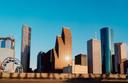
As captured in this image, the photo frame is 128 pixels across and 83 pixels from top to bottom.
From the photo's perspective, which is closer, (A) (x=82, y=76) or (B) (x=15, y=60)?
(A) (x=82, y=76)

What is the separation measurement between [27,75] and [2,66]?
180ft

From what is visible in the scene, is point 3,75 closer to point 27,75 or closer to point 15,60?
point 27,75

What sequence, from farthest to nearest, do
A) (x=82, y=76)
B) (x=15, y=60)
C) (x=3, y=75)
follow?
(x=15, y=60), (x=82, y=76), (x=3, y=75)

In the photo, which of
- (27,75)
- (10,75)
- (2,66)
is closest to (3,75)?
(10,75)

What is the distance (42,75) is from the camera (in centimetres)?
15662

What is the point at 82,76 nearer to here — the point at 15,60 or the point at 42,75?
the point at 42,75

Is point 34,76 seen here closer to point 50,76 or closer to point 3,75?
point 50,76

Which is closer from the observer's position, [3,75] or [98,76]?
[3,75]

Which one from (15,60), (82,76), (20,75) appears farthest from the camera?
(15,60)

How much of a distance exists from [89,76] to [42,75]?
99.9 feet

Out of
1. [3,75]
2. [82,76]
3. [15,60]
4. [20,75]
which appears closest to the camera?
[3,75]

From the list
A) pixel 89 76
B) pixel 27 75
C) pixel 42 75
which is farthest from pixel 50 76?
pixel 89 76

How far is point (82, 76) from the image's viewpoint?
158m

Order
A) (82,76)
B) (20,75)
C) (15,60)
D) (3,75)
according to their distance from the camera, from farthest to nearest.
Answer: (15,60) → (82,76) → (20,75) → (3,75)
